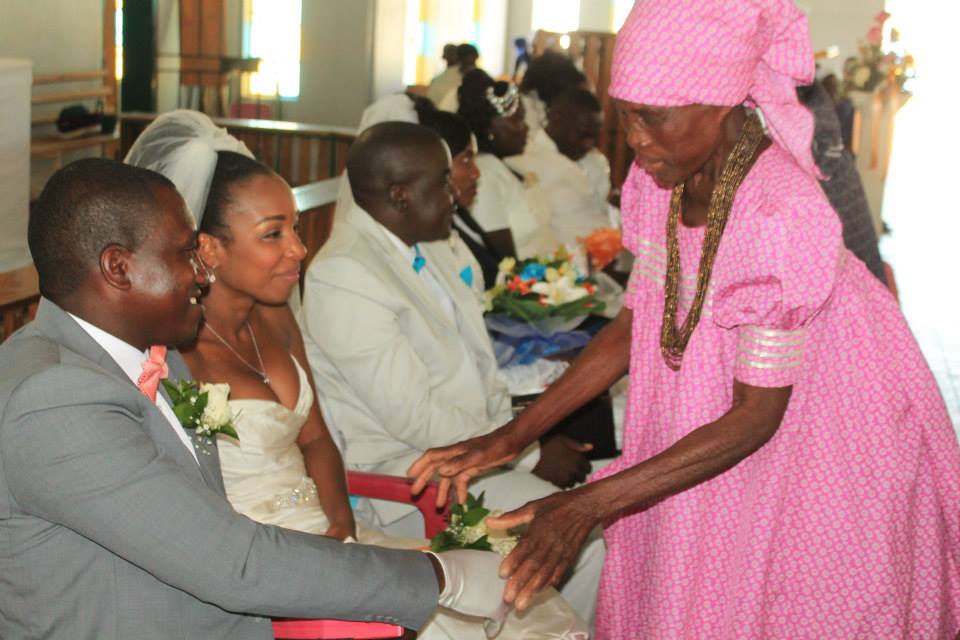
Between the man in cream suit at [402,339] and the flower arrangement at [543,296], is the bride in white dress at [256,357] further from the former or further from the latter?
the flower arrangement at [543,296]

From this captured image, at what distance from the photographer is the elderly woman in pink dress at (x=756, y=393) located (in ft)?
6.36

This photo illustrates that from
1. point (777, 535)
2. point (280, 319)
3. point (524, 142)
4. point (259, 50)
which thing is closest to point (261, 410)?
point (280, 319)

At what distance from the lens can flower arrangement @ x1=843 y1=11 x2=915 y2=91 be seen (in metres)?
10.7

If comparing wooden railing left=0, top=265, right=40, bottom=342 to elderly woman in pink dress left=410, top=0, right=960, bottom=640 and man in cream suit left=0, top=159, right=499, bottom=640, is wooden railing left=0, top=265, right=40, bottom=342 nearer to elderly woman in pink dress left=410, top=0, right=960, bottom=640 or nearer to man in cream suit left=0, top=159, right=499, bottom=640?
man in cream suit left=0, top=159, right=499, bottom=640

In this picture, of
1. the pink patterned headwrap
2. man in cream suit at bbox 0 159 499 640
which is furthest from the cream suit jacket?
the pink patterned headwrap

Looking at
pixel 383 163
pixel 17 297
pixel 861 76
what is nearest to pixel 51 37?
pixel 383 163

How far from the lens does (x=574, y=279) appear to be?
421 cm

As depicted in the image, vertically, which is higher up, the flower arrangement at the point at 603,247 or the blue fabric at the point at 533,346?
the flower arrangement at the point at 603,247

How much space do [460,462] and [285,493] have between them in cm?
50

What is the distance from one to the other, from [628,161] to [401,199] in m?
6.44

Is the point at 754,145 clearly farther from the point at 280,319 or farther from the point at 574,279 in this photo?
the point at 574,279

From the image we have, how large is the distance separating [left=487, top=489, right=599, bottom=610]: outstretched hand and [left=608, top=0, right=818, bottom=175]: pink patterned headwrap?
733 millimetres

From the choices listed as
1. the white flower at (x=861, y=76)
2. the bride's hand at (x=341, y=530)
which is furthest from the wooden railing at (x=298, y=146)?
the bride's hand at (x=341, y=530)

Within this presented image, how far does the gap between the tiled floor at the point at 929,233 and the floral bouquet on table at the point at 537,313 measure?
2.76m
